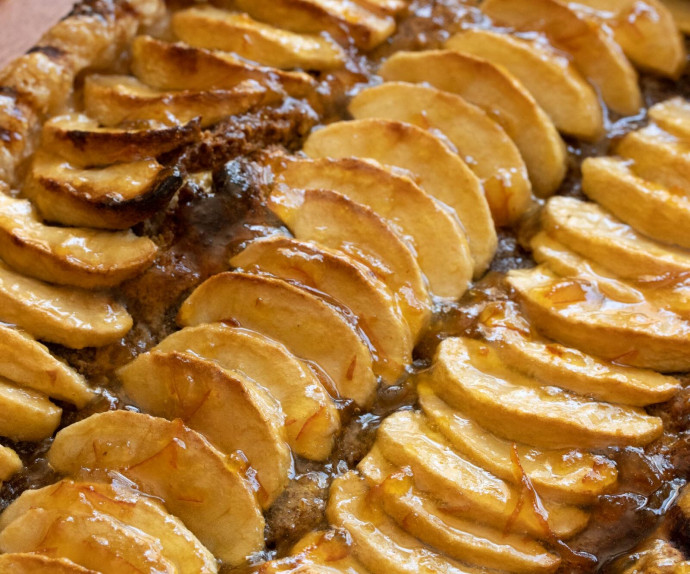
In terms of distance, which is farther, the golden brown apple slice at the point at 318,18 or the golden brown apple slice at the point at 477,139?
the golden brown apple slice at the point at 318,18

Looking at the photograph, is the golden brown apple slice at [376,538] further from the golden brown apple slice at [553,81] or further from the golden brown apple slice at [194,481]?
the golden brown apple slice at [553,81]

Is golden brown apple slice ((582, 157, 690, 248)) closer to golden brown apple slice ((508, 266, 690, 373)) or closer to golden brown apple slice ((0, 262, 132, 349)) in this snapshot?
golden brown apple slice ((508, 266, 690, 373))

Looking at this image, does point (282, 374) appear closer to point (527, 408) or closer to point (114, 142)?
point (527, 408)

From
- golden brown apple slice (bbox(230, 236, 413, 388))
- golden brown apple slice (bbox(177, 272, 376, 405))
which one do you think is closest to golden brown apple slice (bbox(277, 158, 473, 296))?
golden brown apple slice (bbox(230, 236, 413, 388))

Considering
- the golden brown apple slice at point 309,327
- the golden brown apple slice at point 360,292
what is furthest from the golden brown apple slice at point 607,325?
the golden brown apple slice at point 309,327

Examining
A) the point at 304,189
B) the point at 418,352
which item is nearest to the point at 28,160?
the point at 304,189

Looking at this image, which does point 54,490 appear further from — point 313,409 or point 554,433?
point 554,433
